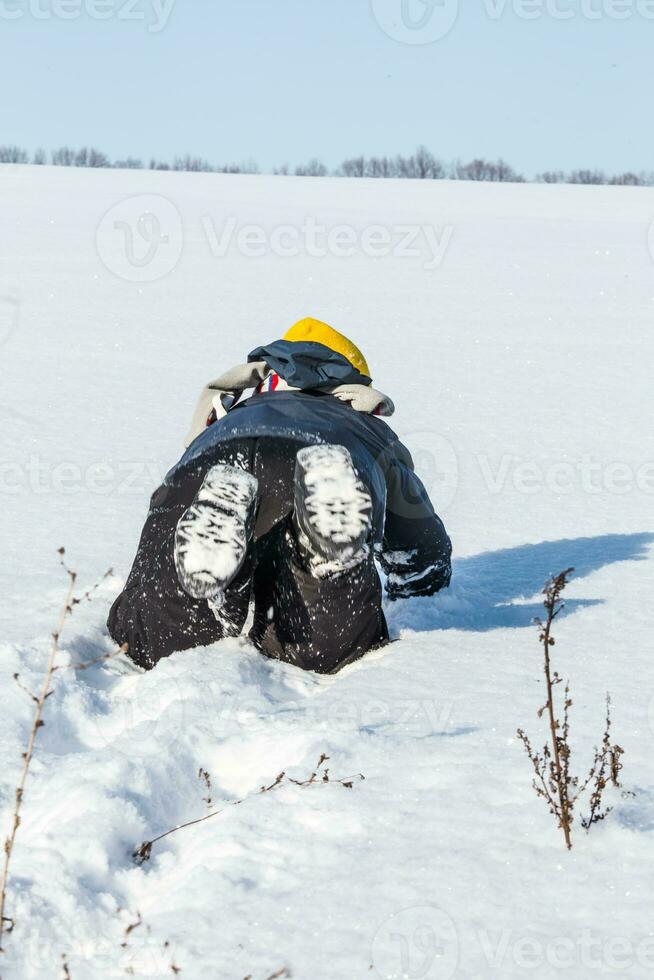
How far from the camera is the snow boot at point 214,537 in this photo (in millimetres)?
2461

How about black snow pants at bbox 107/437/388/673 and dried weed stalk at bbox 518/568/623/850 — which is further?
black snow pants at bbox 107/437/388/673

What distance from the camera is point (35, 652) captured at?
275 centimetres

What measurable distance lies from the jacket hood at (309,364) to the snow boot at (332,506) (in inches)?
22.0

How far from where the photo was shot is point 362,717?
2.39m

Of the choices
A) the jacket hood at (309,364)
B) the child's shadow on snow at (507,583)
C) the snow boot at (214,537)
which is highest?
the jacket hood at (309,364)

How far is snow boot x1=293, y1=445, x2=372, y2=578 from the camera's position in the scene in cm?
251

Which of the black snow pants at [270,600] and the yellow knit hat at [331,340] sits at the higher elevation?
the yellow knit hat at [331,340]

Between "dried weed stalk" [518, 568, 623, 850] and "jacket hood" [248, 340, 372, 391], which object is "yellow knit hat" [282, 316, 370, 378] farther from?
"dried weed stalk" [518, 568, 623, 850]

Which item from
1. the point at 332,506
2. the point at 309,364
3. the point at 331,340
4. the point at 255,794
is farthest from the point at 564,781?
A: the point at 331,340

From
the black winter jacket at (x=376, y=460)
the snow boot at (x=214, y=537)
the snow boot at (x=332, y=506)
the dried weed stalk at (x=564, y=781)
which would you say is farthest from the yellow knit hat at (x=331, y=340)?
the dried weed stalk at (x=564, y=781)

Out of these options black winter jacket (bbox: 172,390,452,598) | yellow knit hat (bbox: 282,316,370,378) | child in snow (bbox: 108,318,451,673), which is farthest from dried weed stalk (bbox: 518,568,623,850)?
yellow knit hat (bbox: 282,316,370,378)

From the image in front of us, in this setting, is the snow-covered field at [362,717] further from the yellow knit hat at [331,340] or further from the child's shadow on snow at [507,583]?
the yellow knit hat at [331,340]

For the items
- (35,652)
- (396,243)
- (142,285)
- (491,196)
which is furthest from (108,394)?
(491,196)

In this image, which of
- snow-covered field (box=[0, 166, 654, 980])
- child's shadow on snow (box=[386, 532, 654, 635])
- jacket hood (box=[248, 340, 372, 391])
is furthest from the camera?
child's shadow on snow (box=[386, 532, 654, 635])
